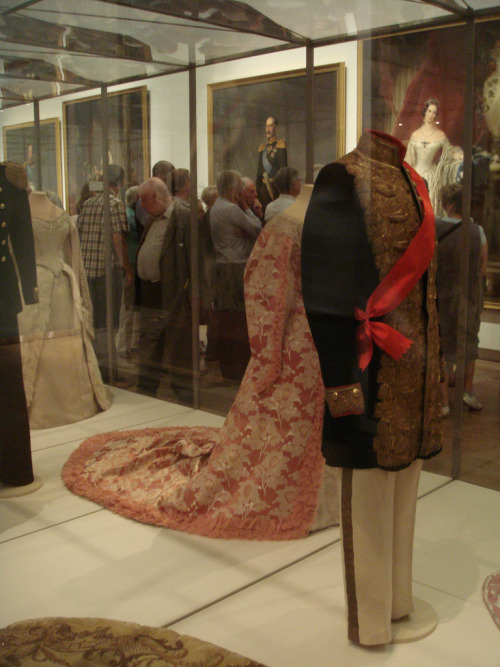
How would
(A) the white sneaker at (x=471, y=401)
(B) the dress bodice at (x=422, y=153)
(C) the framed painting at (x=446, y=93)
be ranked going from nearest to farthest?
(C) the framed painting at (x=446, y=93) → (B) the dress bodice at (x=422, y=153) → (A) the white sneaker at (x=471, y=401)

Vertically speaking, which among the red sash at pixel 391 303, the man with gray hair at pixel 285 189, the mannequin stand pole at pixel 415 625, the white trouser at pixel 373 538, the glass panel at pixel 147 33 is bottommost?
the mannequin stand pole at pixel 415 625

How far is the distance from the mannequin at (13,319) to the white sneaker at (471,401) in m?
1.64

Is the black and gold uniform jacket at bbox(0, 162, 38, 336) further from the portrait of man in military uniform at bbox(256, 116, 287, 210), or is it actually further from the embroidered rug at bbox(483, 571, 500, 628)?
the embroidered rug at bbox(483, 571, 500, 628)

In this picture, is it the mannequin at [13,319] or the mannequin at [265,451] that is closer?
the mannequin at [13,319]

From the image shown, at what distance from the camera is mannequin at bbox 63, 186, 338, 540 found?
2273 mm

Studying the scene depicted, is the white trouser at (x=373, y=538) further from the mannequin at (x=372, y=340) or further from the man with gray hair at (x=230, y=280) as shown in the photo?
the man with gray hair at (x=230, y=280)

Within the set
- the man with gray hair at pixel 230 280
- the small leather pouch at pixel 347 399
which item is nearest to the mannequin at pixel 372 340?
the small leather pouch at pixel 347 399

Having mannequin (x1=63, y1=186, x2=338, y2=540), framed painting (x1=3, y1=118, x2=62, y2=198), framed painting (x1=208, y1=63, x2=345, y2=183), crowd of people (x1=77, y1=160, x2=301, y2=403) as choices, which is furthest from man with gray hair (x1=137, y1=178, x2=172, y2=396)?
framed painting (x1=3, y1=118, x2=62, y2=198)

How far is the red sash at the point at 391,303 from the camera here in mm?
1584

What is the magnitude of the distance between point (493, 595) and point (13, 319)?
4.80 ft

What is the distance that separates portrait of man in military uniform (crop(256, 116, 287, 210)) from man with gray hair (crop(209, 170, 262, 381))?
0.20m

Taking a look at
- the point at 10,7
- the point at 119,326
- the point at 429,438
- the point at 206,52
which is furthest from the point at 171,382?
the point at 10,7

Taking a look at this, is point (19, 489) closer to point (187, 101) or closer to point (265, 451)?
point (265, 451)

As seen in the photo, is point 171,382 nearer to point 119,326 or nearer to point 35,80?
point 119,326
